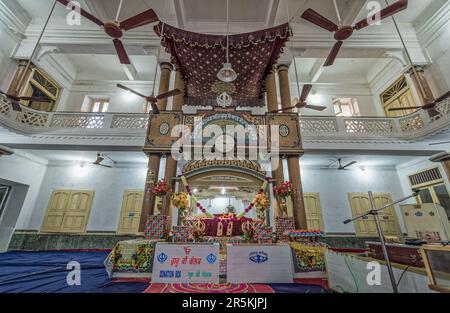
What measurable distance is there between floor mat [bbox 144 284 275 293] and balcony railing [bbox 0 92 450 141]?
18.8 feet

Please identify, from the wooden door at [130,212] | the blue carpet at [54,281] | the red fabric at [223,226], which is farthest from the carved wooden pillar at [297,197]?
the wooden door at [130,212]

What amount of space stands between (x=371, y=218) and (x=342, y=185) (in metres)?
1.94

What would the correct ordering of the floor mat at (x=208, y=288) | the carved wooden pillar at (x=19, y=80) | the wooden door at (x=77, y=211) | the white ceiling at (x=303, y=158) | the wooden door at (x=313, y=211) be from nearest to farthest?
the floor mat at (x=208, y=288) < the carved wooden pillar at (x=19, y=80) < the white ceiling at (x=303, y=158) < the wooden door at (x=77, y=211) < the wooden door at (x=313, y=211)

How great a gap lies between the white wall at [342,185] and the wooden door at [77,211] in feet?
35.1

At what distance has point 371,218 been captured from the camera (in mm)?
9078

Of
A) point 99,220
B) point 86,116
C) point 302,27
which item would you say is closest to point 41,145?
point 86,116

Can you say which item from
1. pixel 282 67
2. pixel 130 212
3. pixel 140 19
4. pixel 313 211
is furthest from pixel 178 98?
pixel 313 211

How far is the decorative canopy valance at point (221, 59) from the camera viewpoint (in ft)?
20.2

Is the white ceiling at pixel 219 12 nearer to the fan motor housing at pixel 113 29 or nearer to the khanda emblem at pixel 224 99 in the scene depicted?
the khanda emblem at pixel 224 99

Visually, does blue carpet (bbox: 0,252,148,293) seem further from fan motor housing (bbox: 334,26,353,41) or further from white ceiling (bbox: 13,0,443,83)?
white ceiling (bbox: 13,0,443,83)

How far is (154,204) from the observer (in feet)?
19.5

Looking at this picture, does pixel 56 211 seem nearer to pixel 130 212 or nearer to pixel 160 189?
pixel 130 212
